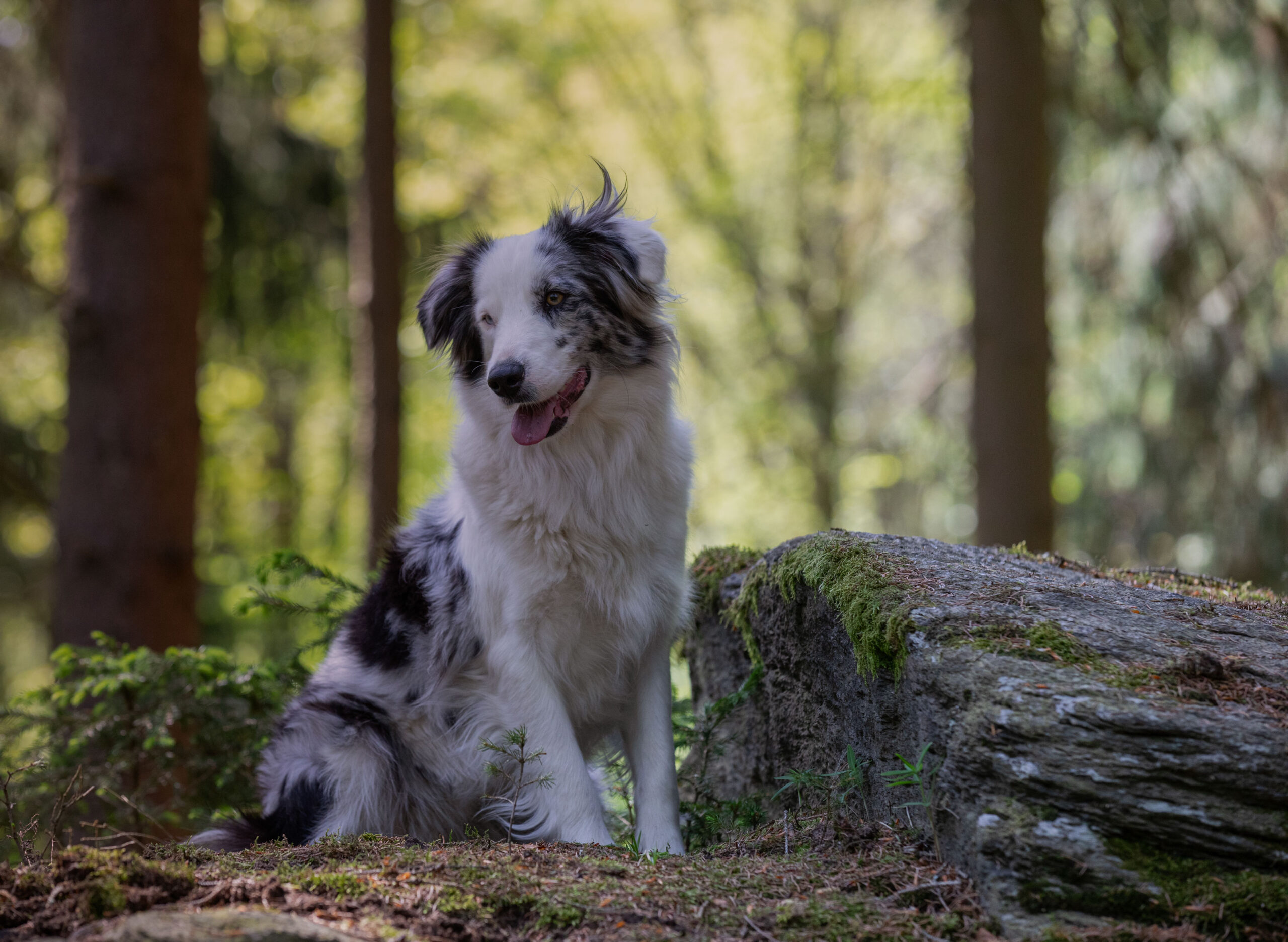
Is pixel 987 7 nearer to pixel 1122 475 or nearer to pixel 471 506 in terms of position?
pixel 1122 475

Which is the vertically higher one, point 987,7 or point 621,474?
point 987,7

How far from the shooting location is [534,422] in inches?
143

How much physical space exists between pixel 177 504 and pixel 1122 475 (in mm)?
9449

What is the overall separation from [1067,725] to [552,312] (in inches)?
88.7

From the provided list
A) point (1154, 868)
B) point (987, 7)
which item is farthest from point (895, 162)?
point (1154, 868)

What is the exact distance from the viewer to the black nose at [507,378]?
3.44 meters

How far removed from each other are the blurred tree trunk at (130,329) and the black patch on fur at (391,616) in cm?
259

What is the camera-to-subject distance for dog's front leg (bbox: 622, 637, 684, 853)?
3.53 m

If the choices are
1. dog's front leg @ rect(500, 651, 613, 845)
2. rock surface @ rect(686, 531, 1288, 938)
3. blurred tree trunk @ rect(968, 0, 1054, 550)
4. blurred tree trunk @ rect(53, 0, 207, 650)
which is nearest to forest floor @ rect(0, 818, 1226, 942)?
rock surface @ rect(686, 531, 1288, 938)

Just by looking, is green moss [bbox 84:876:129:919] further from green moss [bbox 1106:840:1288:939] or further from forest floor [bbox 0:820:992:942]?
green moss [bbox 1106:840:1288:939]

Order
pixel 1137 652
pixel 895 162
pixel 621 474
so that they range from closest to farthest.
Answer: pixel 1137 652 → pixel 621 474 → pixel 895 162

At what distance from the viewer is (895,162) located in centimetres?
1822

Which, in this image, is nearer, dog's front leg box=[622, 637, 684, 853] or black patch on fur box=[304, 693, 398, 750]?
dog's front leg box=[622, 637, 684, 853]

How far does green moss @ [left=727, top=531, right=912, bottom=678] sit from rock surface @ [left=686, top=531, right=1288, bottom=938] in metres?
0.01
